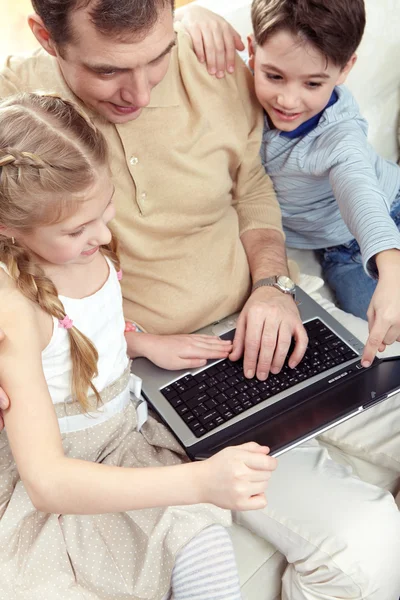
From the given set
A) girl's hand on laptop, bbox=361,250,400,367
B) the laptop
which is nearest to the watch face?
the laptop

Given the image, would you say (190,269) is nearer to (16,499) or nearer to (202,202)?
(202,202)

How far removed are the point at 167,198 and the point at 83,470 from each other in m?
0.65

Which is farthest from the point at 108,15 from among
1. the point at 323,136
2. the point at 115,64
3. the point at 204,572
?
the point at 204,572

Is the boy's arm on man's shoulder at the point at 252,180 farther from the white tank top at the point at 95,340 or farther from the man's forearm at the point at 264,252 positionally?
the white tank top at the point at 95,340

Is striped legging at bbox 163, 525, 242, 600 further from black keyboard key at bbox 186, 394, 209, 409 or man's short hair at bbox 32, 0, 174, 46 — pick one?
man's short hair at bbox 32, 0, 174, 46

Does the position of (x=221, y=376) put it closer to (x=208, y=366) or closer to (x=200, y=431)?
(x=208, y=366)

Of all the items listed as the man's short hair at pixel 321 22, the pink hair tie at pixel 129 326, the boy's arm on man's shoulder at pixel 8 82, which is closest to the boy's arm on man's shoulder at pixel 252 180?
the man's short hair at pixel 321 22

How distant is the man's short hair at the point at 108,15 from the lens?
3.70 feet

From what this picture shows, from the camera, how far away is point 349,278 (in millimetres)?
1819

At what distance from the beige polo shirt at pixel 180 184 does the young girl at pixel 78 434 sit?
0.18 metres

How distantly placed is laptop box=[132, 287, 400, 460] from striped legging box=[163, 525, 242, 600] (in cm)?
15

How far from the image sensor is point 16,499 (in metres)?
1.16

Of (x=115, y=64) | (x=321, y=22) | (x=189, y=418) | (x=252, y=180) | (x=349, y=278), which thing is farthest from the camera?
(x=349, y=278)

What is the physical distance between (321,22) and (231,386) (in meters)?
0.72
